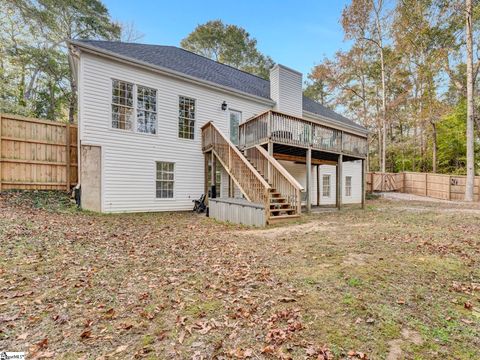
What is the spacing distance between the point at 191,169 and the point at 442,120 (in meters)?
24.1

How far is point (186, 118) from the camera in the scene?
11.3 m

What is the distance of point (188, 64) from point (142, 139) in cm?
504

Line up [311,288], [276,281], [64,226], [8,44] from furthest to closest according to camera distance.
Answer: [8,44]
[64,226]
[276,281]
[311,288]

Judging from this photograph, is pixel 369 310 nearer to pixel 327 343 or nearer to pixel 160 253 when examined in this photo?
pixel 327 343

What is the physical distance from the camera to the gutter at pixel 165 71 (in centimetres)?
868

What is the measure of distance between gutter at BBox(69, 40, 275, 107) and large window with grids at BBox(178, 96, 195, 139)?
0.92 meters

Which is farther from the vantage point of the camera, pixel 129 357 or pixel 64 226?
pixel 64 226

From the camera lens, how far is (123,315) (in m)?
2.65

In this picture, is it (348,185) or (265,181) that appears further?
(348,185)

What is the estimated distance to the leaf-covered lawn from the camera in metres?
2.21

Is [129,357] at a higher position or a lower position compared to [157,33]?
lower

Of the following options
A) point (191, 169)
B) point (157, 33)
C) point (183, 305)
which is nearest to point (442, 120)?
point (191, 169)

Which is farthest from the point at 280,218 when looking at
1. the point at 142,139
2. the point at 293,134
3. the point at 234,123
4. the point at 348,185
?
the point at 348,185

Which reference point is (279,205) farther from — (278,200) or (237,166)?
(237,166)
